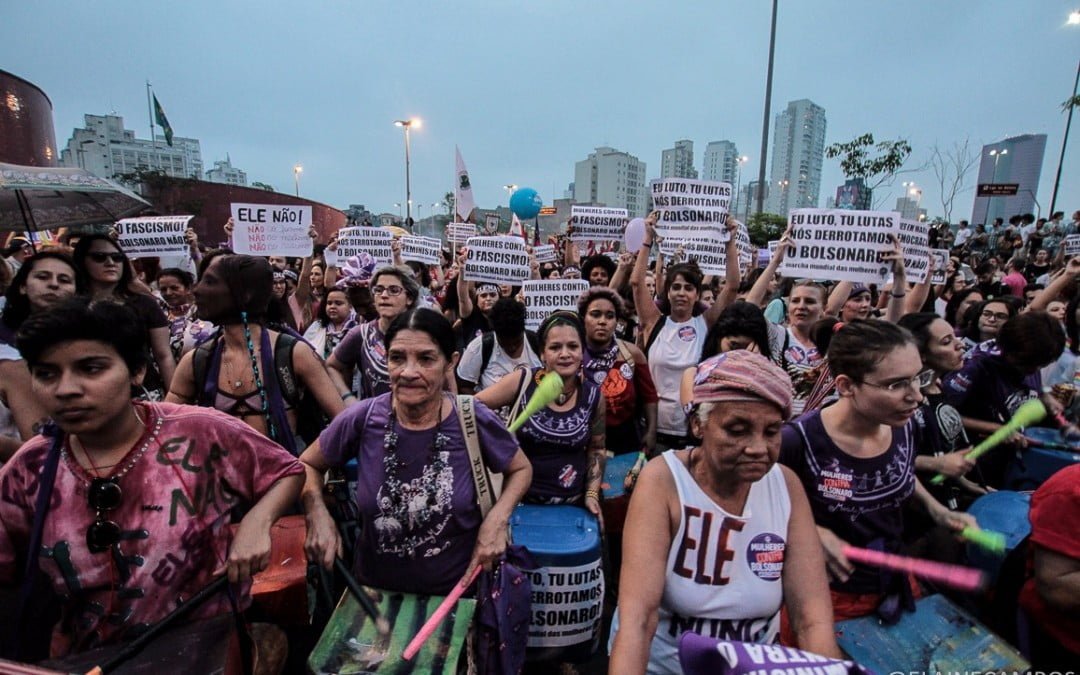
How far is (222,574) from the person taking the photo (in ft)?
5.87

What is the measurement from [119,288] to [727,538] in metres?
5.17

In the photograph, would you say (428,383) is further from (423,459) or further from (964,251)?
(964,251)

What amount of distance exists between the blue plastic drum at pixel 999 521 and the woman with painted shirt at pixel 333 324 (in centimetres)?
508

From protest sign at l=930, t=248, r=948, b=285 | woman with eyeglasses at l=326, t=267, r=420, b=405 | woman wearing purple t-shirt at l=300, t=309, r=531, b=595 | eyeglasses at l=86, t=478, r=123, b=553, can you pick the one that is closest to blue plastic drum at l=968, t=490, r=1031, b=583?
woman wearing purple t-shirt at l=300, t=309, r=531, b=595

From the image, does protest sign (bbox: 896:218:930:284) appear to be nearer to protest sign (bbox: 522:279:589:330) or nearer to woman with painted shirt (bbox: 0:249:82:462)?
protest sign (bbox: 522:279:589:330)

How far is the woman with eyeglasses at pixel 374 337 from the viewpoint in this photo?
4203mm

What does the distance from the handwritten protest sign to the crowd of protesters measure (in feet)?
2.37

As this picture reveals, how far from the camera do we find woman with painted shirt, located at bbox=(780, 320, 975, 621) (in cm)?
212

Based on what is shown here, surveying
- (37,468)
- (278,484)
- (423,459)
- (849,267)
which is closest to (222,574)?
(278,484)

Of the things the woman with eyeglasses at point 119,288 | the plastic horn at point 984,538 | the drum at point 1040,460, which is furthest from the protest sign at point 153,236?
the drum at point 1040,460

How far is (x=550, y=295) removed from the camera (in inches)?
203

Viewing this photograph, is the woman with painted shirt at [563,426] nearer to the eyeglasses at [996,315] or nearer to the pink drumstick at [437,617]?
the pink drumstick at [437,617]

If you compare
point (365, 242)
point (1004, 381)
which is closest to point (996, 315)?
point (1004, 381)

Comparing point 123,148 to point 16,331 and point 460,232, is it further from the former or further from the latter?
point 16,331
